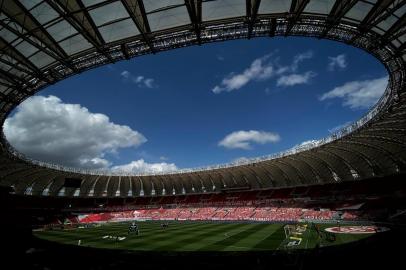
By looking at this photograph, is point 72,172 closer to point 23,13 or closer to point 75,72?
point 75,72

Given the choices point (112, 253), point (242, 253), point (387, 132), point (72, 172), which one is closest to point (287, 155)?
point (387, 132)

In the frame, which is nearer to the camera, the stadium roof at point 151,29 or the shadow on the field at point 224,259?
the shadow on the field at point 224,259

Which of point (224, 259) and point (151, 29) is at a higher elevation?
point (151, 29)

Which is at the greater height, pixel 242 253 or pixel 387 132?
pixel 387 132

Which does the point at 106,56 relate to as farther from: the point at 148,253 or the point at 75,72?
the point at 148,253

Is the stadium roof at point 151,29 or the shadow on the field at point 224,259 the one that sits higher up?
the stadium roof at point 151,29

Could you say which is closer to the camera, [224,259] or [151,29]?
[151,29]

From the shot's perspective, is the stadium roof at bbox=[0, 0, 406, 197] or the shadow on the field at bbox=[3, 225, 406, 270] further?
the stadium roof at bbox=[0, 0, 406, 197]

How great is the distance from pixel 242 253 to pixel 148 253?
7781 mm

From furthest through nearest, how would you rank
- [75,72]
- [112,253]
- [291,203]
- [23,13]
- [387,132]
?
[291,203]
[387,132]
[112,253]
[75,72]
[23,13]

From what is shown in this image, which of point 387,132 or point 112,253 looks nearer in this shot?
point 112,253

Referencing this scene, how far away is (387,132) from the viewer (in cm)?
4178

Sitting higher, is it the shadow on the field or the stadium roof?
the stadium roof

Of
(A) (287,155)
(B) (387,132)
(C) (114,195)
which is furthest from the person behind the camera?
(C) (114,195)
